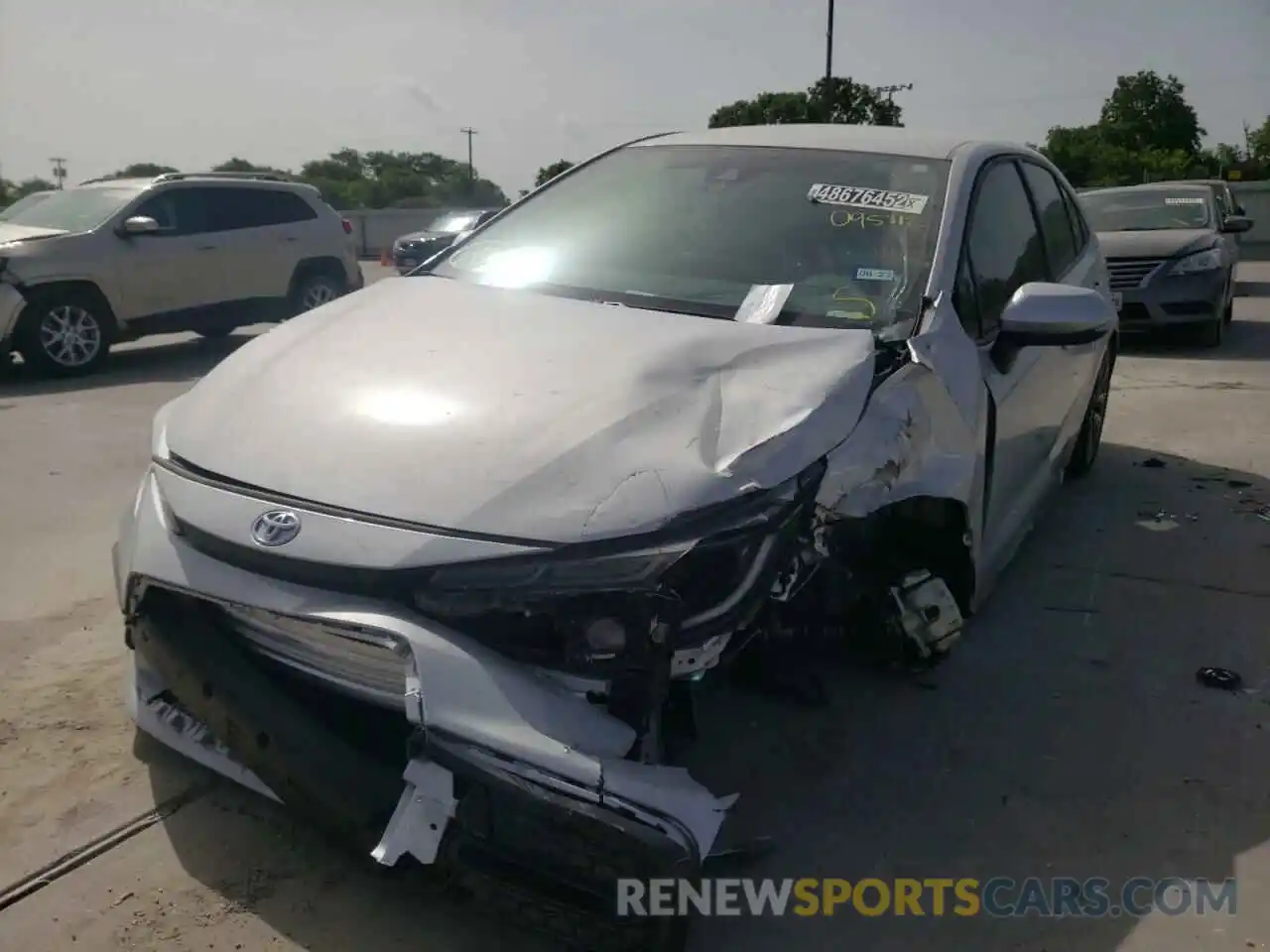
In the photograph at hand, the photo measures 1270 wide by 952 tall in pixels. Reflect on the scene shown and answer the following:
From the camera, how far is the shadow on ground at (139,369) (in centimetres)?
884

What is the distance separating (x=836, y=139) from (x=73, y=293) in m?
7.61

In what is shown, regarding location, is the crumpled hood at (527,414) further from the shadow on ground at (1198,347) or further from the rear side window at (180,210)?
the shadow on ground at (1198,347)

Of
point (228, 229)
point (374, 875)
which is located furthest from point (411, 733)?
point (228, 229)

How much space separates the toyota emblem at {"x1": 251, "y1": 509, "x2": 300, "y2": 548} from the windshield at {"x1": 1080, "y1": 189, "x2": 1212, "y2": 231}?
34.9ft

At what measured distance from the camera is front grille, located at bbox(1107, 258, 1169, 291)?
34.0 ft

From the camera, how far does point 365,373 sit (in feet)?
8.81

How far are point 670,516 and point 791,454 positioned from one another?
0.35 meters

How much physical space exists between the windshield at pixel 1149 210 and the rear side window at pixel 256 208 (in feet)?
25.5

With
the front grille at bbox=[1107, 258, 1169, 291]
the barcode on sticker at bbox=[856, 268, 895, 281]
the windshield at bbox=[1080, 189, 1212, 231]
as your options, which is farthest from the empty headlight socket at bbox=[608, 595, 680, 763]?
the windshield at bbox=[1080, 189, 1212, 231]

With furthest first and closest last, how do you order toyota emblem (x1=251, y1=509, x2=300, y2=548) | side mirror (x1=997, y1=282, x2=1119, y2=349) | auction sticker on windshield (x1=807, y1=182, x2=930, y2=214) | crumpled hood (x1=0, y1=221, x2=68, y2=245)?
crumpled hood (x1=0, y1=221, x2=68, y2=245), auction sticker on windshield (x1=807, y1=182, x2=930, y2=214), side mirror (x1=997, y1=282, x2=1119, y2=349), toyota emblem (x1=251, y1=509, x2=300, y2=548)

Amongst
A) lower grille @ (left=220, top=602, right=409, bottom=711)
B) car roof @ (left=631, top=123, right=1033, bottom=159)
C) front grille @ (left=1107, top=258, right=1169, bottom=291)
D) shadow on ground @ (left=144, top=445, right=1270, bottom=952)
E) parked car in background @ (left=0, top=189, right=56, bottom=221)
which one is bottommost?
shadow on ground @ (left=144, top=445, right=1270, bottom=952)

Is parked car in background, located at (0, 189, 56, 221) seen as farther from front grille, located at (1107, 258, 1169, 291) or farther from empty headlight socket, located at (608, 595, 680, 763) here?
empty headlight socket, located at (608, 595, 680, 763)

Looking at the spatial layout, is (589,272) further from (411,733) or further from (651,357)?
(411,733)

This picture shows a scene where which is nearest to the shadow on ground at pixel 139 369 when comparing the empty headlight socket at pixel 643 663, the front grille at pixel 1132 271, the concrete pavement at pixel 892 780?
the concrete pavement at pixel 892 780
